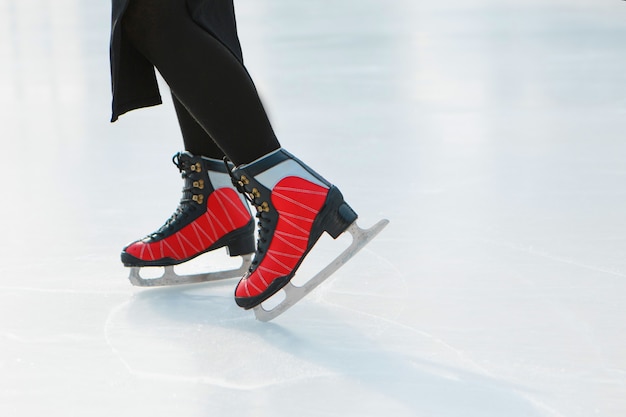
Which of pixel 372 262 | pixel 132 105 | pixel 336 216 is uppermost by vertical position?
pixel 132 105

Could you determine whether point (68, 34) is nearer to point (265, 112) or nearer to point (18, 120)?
point (18, 120)

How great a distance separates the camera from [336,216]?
4.60 feet

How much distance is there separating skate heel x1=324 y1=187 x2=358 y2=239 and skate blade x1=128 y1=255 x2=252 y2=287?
9.5 inches

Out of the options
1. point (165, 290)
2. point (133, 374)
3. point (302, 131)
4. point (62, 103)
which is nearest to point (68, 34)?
point (62, 103)

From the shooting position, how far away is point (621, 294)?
1.44 meters

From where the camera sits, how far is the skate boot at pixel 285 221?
1380mm

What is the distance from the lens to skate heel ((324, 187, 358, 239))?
4.59ft

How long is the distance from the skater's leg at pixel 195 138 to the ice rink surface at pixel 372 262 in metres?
0.19

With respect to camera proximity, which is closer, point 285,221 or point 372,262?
point 285,221

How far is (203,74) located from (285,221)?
0.21m

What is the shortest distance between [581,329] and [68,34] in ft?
14.5

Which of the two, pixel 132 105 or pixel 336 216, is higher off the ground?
pixel 132 105

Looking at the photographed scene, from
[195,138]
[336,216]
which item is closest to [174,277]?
[195,138]

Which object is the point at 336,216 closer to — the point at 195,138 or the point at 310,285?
the point at 310,285
